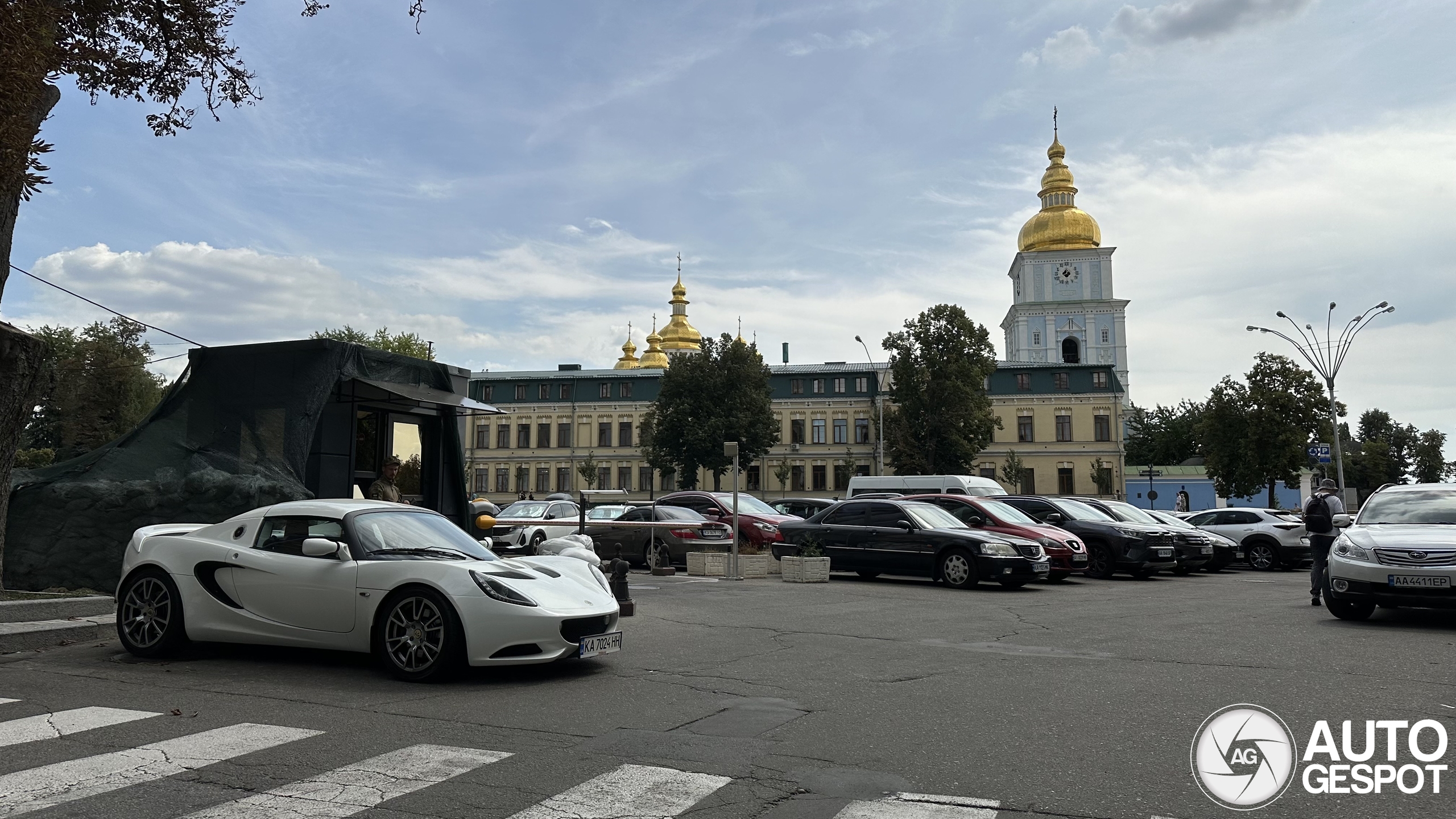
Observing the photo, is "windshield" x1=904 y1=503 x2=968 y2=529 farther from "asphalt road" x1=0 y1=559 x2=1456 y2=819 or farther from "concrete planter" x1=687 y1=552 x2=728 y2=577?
"asphalt road" x1=0 y1=559 x2=1456 y2=819

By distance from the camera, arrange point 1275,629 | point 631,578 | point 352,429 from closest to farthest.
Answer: point 1275,629 < point 352,429 < point 631,578

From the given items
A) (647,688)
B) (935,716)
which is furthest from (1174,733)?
(647,688)

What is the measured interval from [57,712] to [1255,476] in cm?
5561

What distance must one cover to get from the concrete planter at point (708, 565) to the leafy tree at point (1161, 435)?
9057cm

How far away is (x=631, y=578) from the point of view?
18.6 metres

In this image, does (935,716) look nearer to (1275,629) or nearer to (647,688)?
(647,688)

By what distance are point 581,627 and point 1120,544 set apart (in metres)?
15.6

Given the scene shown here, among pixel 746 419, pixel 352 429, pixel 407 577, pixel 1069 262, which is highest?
pixel 1069 262

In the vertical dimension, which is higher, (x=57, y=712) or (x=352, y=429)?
(x=352, y=429)

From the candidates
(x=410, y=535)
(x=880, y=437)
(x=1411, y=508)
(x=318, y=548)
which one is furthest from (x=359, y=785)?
(x=880, y=437)

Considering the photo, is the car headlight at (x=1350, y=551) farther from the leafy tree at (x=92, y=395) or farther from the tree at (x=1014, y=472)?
the tree at (x=1014, y=472)

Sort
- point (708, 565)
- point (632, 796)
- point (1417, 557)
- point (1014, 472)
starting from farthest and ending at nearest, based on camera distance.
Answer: point (1014, 472) → point (708, 565) → point (1417, 557) → point (632, 796)

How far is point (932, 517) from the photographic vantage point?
1847cm
